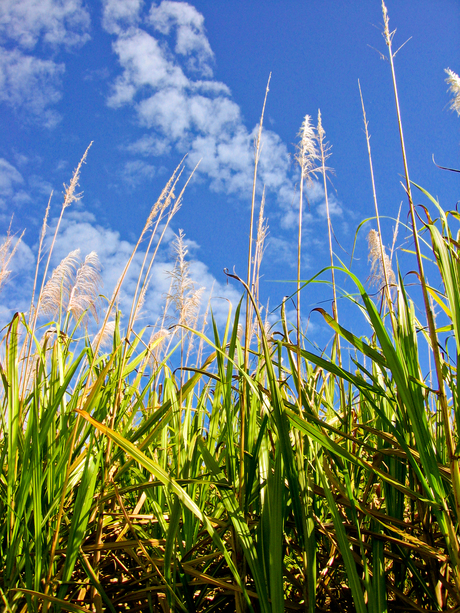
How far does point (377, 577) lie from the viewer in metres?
0.85

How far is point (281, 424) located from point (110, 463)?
64cm

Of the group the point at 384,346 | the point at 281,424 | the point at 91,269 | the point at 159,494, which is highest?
the point at 91,269

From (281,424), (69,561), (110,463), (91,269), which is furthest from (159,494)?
(91,269)

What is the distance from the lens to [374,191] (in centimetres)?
149

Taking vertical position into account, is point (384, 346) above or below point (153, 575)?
above

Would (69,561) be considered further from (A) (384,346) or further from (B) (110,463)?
(A) (384,346)

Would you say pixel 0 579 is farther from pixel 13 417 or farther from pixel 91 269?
pixel 91 269

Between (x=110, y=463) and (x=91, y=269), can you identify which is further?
(x=91, y=269)

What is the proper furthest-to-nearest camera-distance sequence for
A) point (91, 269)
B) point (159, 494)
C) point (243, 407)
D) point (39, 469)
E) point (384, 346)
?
point (91, 269), point (159, 494), point (39, 469), point (243, 407), point (384, 346)

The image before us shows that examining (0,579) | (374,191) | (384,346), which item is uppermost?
(374,191)

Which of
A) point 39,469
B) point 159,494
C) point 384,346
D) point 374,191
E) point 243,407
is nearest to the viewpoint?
point 384,346

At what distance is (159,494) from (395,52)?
160cm

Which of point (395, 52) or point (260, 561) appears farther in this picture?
point (395, 52)

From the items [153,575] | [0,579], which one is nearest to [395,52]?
[153,575]
